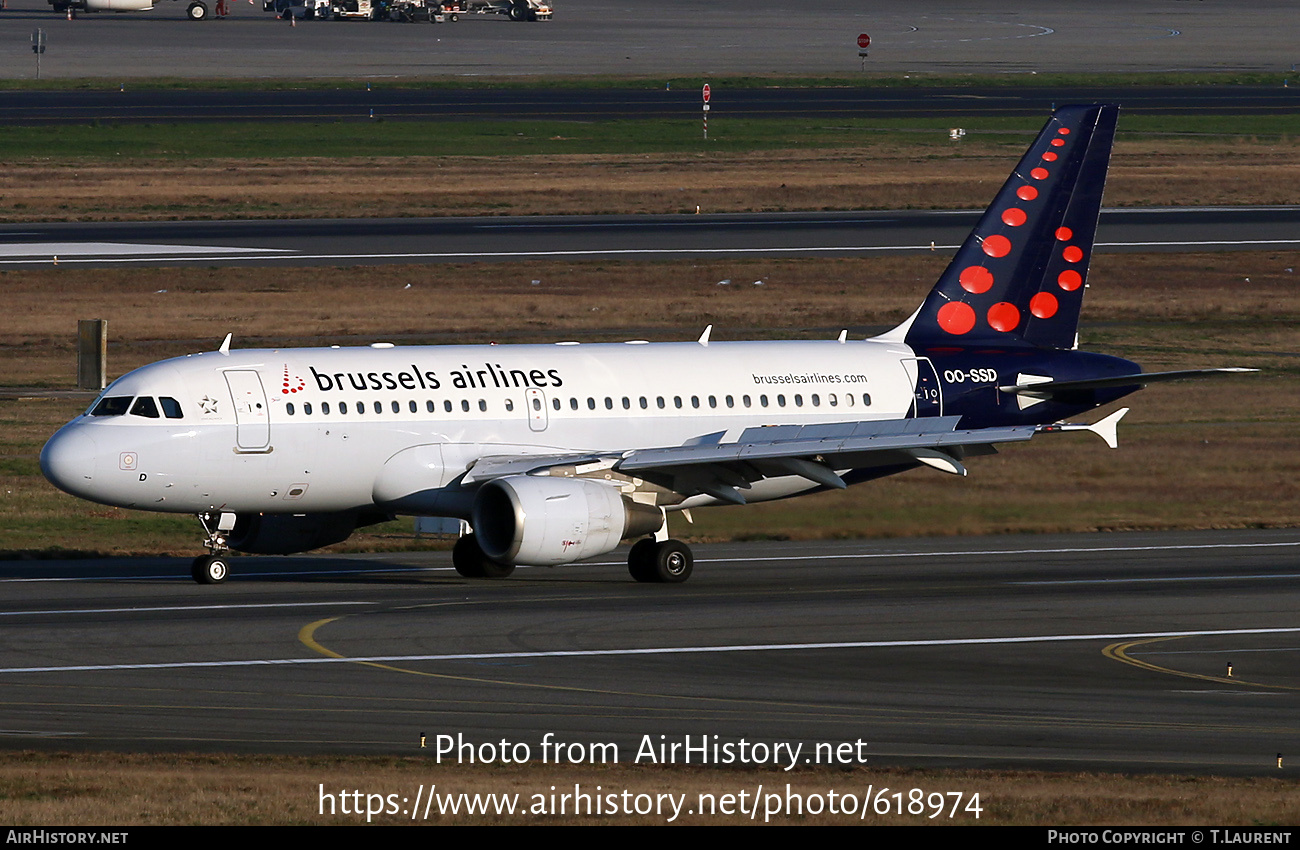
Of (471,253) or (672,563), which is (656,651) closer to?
(672,563)

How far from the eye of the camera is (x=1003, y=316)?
4378 cm

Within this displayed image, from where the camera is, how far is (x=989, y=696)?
2759cm

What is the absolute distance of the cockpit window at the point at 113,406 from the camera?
3641cm

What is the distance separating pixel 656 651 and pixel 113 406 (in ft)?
38.2

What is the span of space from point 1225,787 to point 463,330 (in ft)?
153

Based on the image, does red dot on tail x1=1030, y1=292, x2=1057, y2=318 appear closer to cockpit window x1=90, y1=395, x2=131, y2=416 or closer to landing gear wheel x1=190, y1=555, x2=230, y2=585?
landing gear wheel x1=190, y1=555, x2=230, y2=585

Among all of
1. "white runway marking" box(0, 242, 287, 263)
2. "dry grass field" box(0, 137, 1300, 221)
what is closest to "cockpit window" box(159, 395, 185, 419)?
"white runway marking" box(0, 242, 287, 263)

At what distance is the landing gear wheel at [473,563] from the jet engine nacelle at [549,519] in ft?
7.99

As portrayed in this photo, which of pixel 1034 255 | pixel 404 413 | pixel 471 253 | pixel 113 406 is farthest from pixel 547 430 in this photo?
pixel 471 253

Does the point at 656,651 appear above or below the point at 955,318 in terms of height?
below

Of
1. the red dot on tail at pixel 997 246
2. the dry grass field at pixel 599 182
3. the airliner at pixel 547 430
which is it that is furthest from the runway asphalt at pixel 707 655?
Answer: the dry grass field at pixel 599 182

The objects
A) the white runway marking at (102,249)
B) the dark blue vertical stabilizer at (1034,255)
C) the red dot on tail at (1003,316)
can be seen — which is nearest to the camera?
the dark blue vertical stabilizer at (1034,255)

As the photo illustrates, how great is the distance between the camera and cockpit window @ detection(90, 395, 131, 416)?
119ft

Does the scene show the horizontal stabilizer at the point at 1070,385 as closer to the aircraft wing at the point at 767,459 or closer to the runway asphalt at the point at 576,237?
the aircraft wing at the point at 767,459
